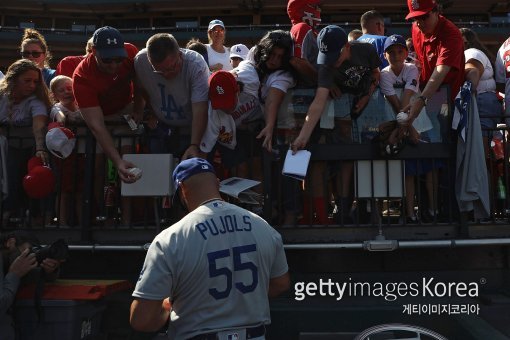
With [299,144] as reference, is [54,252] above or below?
below

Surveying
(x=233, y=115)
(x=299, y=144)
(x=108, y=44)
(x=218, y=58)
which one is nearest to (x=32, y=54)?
(x=108, y=44)

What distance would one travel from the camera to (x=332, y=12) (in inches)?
1339

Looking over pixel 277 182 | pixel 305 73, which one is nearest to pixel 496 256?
pixel 277 182

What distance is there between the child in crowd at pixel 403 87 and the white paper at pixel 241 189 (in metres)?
1.32

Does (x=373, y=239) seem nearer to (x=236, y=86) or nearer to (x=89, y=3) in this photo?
(x=236, y=86)

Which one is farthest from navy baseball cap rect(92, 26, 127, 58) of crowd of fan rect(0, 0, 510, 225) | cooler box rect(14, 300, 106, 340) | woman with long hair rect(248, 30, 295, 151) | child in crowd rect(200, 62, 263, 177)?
cooler box rect(14, 300, 106, 340)

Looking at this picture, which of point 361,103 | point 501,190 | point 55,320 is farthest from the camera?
point 501,190

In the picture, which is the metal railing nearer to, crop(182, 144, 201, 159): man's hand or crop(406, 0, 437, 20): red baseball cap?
crop(182, 144, 201, 159): man's hand

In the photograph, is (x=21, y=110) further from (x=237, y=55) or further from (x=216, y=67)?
(x=237, y=55)

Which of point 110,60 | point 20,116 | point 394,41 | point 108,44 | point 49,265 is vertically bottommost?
point 49,265

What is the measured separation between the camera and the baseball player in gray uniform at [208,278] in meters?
2.58

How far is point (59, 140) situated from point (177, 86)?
1.12 m

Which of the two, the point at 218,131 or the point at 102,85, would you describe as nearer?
the point at 218,131

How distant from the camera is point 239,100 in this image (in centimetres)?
454
